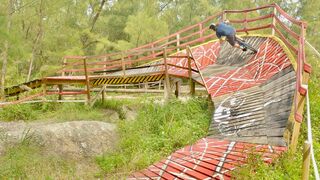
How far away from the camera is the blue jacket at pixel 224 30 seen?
38.5 ft

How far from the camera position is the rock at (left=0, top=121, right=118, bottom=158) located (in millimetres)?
8019

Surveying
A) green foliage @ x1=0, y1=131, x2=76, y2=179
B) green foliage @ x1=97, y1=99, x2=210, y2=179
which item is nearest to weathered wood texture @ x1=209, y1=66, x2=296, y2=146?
green foliage @ x1=97, y1=99, x2=210, y2=179

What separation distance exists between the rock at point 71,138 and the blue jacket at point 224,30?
5464mm

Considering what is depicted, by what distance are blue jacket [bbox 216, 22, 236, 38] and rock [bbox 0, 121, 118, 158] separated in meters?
5.46

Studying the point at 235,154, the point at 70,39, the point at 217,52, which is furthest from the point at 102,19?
the point at 235,154

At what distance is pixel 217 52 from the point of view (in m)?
14.4

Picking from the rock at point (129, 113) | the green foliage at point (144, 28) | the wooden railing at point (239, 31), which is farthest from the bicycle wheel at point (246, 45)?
the green foliage at point (144, 28)

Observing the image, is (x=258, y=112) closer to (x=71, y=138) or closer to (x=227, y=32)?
(x=71, y=138)

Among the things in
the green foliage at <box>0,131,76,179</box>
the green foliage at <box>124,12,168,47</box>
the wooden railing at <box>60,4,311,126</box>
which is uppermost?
the green foliage at <box>124,12,168,47</box>

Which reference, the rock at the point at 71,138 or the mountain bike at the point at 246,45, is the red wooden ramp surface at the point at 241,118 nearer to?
the mountain bike at the point at 246,45

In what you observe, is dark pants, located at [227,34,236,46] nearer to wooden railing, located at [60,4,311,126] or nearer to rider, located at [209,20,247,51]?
rider, located at [209,20,247,51]

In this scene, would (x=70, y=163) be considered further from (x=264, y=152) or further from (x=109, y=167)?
(x=264, y=152)

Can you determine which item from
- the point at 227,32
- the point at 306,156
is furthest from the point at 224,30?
the point at 306,156

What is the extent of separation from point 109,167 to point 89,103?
5273 millimetres
